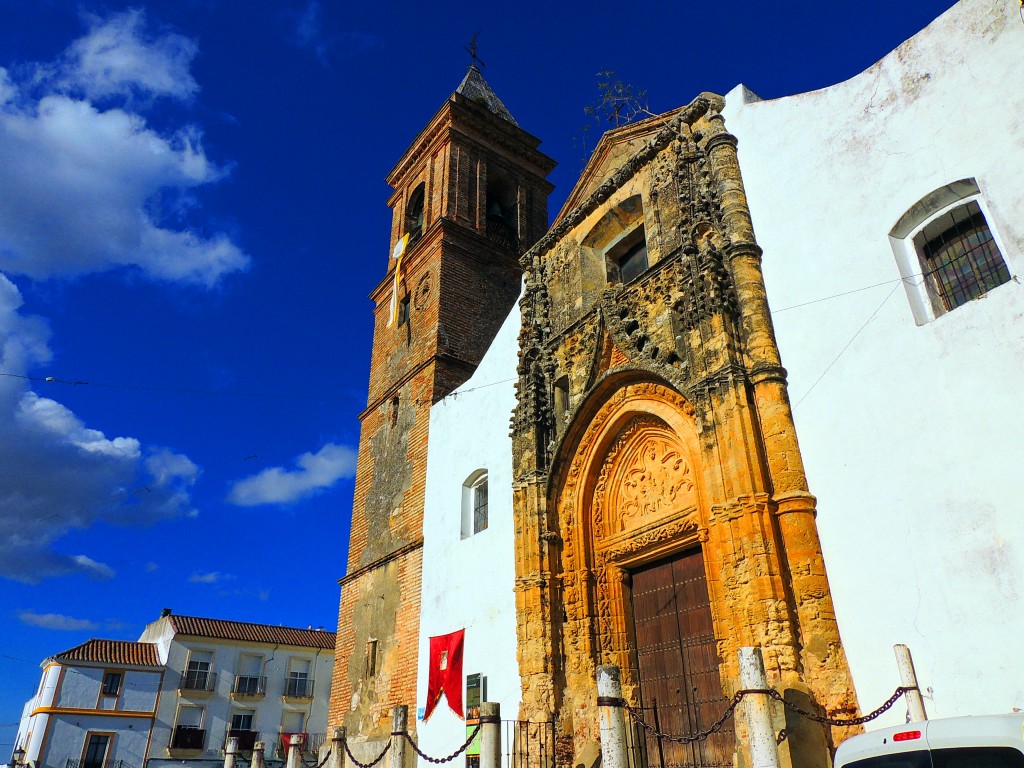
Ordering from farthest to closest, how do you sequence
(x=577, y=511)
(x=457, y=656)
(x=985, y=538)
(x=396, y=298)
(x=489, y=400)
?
(x=396, y=298), (x=489, y=400), (x=457, y=656), (x=577, y=511), (x=985, y=538)

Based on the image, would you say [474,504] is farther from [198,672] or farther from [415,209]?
[198,672]

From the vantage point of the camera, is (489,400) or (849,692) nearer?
(849,692)

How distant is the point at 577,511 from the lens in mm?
10906

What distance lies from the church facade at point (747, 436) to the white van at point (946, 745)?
1.69 meters

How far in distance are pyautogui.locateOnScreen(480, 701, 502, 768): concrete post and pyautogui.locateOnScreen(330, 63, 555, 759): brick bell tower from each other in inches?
197

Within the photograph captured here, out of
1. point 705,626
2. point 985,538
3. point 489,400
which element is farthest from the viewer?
point 489,400

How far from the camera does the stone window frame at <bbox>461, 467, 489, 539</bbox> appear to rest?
13.0 metres

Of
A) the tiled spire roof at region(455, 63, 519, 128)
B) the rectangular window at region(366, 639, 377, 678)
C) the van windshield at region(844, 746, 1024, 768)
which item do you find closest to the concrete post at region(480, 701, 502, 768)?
the van windshield at region(844, 746, 1024, 768)

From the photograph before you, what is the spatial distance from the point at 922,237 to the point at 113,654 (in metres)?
35.1

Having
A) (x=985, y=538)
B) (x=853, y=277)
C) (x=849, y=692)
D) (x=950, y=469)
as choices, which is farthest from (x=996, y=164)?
(x=849, y=692)

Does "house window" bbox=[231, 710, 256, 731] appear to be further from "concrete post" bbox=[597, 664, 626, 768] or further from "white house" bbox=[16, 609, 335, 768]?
"concrete post" bbox=[597, 664, 626, 768]

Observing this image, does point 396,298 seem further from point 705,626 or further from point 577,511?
point 705,626

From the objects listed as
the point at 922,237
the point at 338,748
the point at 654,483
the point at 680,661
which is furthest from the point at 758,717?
the point at 338,748

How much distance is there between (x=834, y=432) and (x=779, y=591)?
173 cm
